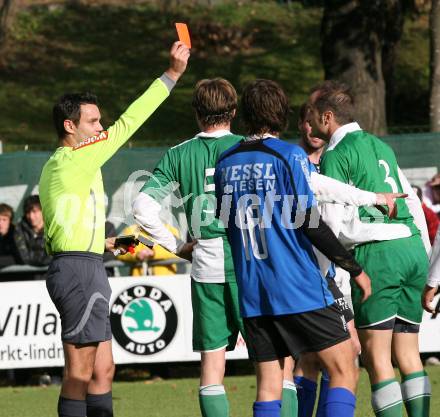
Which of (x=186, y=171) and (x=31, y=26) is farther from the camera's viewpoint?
(x=31, y=26)

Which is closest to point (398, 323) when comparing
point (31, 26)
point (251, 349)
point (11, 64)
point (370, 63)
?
point (251, 349)

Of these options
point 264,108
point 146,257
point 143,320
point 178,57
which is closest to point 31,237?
point 146,257

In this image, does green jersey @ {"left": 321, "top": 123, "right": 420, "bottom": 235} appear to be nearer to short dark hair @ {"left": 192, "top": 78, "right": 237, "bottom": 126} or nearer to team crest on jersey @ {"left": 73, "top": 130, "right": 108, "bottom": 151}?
short dark hair @ {"left": 192, "top": 78, "right": 237, "bottom": 126}

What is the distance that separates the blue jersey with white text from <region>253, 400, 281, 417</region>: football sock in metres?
0.44

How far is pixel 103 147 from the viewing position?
20.3ft

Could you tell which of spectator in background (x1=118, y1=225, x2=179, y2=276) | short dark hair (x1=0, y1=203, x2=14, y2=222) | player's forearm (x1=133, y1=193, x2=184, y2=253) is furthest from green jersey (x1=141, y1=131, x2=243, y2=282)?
short dark hair (x1=0, y1=203, x2=14, y2=222)

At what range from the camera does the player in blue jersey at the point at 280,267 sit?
17.6 ft

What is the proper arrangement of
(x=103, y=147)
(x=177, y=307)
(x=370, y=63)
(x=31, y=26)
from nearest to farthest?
(x=103, y=147) < (x=177, y=307) < (x=370, y=63) < (x=31, y=26)

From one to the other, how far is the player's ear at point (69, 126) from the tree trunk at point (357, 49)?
9433 millimetres

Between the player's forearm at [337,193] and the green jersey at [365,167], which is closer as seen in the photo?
the player's forearm at [337,193]

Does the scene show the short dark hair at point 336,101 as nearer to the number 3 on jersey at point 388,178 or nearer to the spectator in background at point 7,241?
the number 3 on jersey at point 388,178

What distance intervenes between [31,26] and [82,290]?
3049 cm

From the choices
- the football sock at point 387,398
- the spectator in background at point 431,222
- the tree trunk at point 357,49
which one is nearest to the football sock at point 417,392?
the football sock at point 387,398

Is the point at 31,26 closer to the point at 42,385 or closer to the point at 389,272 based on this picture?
the point at 42,385
